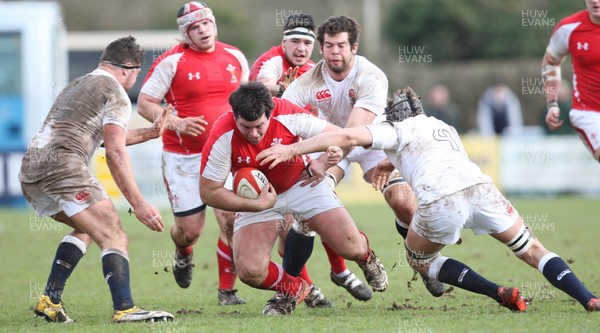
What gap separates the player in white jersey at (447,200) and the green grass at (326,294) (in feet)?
0.97

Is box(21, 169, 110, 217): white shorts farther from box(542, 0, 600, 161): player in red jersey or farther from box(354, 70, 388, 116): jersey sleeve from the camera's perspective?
box(542, 0, 600, 161): player in red jersey

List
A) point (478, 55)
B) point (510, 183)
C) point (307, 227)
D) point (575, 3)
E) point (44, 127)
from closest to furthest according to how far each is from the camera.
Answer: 1. point (44, 127)
2. point (307, 227)
3. point (510, 183)
4. point (575, 3)
5. point (478, 55)

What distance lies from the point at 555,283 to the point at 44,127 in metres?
4.11

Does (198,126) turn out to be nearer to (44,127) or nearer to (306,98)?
(306,98)

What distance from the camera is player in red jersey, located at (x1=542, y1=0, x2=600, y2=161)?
9.45 m

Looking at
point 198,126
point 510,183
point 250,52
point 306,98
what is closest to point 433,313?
point 306,98

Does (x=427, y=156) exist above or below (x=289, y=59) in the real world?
below

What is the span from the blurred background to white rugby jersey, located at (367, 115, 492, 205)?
24.5 feet

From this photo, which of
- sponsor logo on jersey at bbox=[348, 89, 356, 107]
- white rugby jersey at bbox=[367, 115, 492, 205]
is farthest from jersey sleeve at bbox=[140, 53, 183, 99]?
white rugby jersey at bbox=[367, 115, 492, 205]

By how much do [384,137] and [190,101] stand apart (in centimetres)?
294

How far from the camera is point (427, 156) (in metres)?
7.24

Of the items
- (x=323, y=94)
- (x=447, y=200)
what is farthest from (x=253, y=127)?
(x=323, y=94)

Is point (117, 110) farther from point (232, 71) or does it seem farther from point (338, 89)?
point (232, 71)

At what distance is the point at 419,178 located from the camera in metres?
7.19
